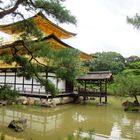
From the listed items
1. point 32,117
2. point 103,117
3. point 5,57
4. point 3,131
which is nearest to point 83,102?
point 103,117

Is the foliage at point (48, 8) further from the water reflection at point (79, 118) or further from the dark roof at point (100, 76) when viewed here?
the dark roof at point (100, 76)

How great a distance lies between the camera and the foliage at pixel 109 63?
45375mm

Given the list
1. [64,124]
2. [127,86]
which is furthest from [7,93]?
[127,86]

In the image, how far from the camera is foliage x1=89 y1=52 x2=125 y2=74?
45375mm

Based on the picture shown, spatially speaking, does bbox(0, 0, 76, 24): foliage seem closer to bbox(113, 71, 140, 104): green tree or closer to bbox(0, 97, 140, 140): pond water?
bbox(0, 97, 140, 140): pond water

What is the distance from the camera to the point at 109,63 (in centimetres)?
4659

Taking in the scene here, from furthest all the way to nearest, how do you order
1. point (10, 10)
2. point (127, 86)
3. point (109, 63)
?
point (109, 63) → point (127, 86) → point (10, 10)

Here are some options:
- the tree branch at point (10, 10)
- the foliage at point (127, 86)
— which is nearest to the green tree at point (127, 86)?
the foliage at point (127, 86)

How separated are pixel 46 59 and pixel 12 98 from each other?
4.95 feet

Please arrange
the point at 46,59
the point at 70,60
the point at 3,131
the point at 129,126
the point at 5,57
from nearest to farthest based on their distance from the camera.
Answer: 1. the point at 70,60
2. the point at 46,59
3. the point at 5,57
4. the point at 3,131
5. the point at 129,126

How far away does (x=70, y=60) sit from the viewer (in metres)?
5.98

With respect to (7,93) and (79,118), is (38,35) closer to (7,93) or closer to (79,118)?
(7,93)

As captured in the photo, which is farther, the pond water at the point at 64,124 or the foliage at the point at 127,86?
the foliage at the point at 127,86

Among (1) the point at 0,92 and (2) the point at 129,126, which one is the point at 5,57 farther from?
(2) the point at 129,126
